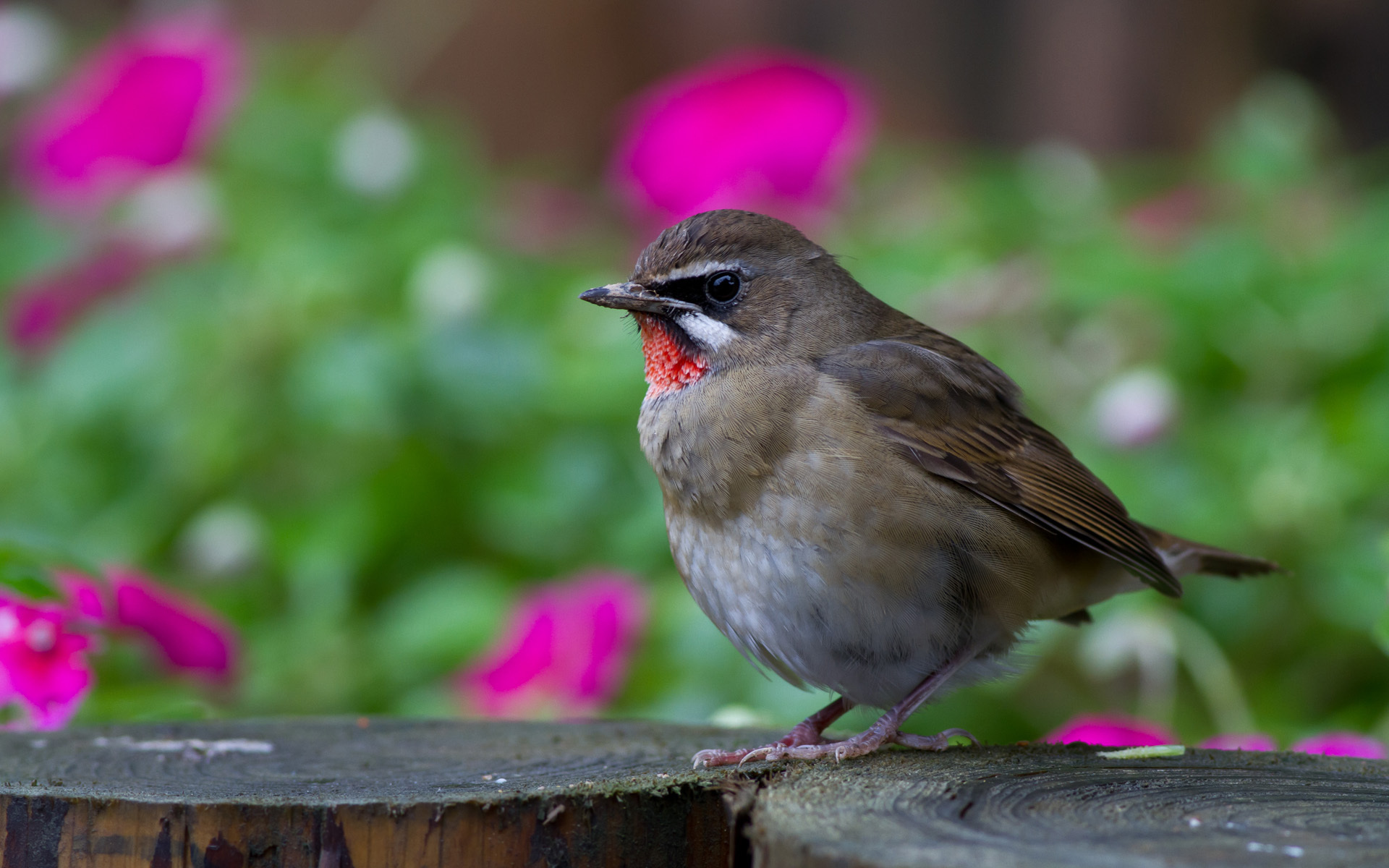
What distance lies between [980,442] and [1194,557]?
79cm

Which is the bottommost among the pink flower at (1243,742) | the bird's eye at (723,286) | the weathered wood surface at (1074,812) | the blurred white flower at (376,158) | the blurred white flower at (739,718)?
the weathered wood surface at (1074,812)

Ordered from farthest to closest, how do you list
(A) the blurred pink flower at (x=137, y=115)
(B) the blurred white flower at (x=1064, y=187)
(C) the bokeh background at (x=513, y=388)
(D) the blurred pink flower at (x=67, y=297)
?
(B) the blurred white flower at (x=1064, y=187) → (D) the blurred pink flower at (x=67, y=297) → (A) the blurred pink flower at (x=137, y=115) → (C) the bokeh background at (x=513, y=388)

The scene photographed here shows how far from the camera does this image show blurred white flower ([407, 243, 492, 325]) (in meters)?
5.09

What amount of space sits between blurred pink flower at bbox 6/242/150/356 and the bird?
3.50 meters

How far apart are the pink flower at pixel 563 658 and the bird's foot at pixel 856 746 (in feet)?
3.46

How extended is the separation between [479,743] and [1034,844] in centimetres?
141

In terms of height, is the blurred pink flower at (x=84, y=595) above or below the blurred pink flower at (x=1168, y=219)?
below

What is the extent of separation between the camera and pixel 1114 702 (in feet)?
15.6

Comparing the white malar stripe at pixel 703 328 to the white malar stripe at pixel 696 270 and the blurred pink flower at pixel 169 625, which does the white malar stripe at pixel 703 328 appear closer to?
the white malar stripe at pixel 696 270

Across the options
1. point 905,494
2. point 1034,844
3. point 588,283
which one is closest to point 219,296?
point 588,283

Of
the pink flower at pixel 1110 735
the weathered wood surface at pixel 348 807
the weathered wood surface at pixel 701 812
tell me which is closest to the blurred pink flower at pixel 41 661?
the weathered wood surface at pixel 348 807

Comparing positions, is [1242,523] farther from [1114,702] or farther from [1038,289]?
[1038,289]

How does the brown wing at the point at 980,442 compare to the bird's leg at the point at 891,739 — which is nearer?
the bird's leg at the point at 891,739

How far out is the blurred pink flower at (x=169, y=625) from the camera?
3.68 m
